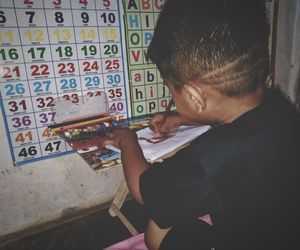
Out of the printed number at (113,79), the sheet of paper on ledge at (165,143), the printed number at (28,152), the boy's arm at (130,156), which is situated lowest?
the printed number at (28,152)

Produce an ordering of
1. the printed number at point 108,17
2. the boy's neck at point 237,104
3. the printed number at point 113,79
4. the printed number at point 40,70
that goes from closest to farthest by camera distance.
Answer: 1. the boy's neck at point 237,104
2. the printed number at point 40,70
3. the printed number at point 108,17
4. the printed number at point 113,79

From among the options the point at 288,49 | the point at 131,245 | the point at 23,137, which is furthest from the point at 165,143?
the point at 288,49

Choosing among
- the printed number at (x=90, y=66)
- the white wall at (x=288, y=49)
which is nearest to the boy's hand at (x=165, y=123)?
the printed number at (x=90, y=66)

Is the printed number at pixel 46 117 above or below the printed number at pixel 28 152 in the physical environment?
above

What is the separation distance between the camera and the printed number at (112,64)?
175 centimetres

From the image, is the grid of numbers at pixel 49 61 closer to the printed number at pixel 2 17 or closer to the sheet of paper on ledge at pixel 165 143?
the printed number at pixel 2 17

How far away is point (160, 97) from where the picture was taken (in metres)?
2.00

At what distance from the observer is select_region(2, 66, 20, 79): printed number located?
1.50 metres

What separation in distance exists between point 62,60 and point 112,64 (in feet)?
1.07

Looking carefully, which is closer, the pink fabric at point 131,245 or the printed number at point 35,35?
the pink fabric at point 131,245

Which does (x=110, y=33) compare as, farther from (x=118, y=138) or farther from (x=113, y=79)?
(x=118, y=138)

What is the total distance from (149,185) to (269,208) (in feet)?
1.04

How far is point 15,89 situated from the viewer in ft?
5.08

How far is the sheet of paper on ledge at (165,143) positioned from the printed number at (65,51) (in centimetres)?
71
